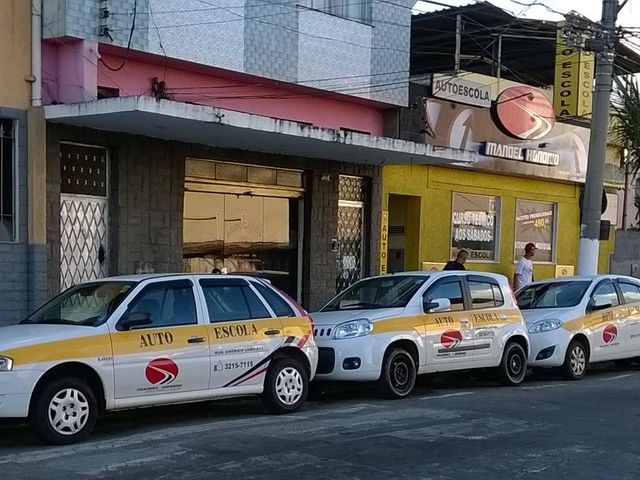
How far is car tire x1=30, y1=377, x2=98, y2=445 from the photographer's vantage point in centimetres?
817

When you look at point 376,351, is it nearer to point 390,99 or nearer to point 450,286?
point 450,286

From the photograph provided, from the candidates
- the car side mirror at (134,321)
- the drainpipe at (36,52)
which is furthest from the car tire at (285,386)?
the drainpipe at (36,52)

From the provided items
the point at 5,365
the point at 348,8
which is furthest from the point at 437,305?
the point at 348,8

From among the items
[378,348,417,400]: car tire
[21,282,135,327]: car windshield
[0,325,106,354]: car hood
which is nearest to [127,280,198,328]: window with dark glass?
[21,282,135,327]: car windshield

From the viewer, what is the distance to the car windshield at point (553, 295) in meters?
14.3

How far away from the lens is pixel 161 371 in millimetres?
9023

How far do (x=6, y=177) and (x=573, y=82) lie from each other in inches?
520

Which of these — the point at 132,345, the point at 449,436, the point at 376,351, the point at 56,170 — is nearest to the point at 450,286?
the point at 376,351

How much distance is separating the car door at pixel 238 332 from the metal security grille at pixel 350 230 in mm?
8172

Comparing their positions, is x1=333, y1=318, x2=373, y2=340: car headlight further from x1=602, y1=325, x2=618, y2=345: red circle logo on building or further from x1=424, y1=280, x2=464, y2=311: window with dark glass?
x1=602, y1=325, x2=618, y2=345: red circle logo on building

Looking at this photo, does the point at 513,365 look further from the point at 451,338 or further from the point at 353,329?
the point at 353,329

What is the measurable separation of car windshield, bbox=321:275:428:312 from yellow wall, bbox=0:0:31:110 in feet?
17.4

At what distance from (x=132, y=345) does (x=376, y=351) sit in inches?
131

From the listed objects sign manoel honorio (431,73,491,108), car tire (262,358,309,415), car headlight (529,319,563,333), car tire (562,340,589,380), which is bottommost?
car tire (562,340,589,380)
